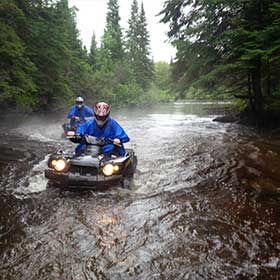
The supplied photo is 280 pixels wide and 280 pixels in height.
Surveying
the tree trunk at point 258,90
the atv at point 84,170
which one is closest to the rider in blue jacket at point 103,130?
the atv at point 84,170

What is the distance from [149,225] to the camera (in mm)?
3844

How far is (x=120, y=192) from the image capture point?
496 centimetres

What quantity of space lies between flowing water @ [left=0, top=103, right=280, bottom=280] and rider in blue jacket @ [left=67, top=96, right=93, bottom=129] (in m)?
3.18

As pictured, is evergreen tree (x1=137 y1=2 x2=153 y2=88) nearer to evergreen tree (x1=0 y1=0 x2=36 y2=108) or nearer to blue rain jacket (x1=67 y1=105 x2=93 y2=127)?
evergreen tree (x1=0 y1=0 x2=36 y2=108)

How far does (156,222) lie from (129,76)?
146ft

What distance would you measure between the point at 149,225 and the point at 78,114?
710 centimetres

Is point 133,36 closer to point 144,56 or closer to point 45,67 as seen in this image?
point 144,56

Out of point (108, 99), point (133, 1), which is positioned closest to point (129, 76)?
point (108, 99)

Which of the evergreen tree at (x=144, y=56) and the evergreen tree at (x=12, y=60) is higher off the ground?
the evergreen tree at (x=144, y=56)

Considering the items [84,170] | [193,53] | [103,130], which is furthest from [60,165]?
[193,53]

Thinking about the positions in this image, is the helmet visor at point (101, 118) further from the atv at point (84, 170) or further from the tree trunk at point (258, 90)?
the tree trunk at point (258, 90)

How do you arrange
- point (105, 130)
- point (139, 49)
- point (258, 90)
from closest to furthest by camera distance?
1. point (105, 130)
2. point (258, 90)
3. point (139, 49)

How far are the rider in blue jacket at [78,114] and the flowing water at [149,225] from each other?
3182 mm

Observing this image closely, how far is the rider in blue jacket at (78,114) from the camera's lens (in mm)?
10039
